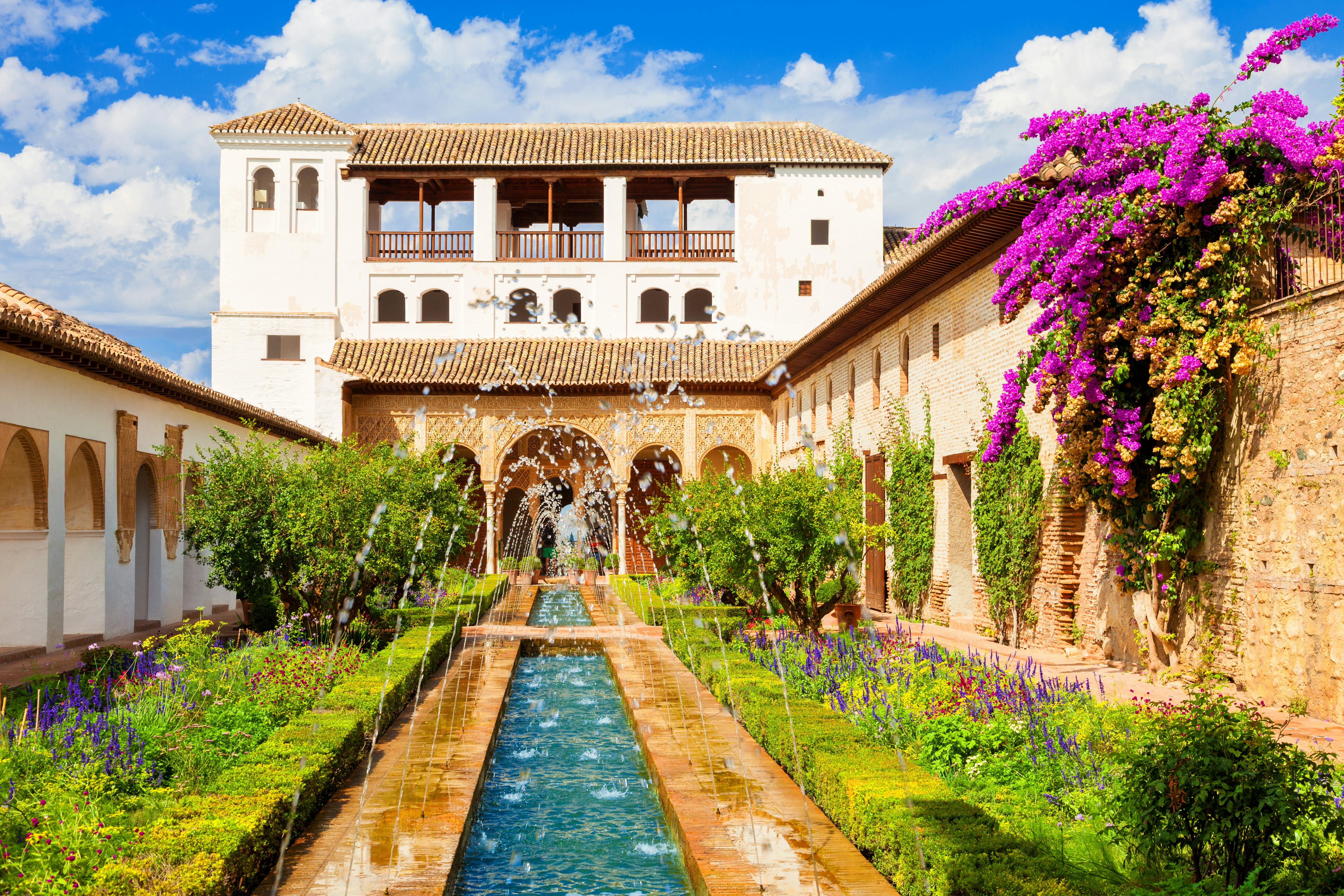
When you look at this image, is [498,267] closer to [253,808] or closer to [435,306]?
[435,306]

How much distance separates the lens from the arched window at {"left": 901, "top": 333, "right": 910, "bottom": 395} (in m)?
16.5

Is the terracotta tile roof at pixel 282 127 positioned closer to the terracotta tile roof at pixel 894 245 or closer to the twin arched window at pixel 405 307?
the twin arched window at pixel 405 307

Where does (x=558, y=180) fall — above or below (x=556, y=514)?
above

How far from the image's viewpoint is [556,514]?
106ft

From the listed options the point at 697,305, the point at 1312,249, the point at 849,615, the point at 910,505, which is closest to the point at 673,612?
the point at 849,615

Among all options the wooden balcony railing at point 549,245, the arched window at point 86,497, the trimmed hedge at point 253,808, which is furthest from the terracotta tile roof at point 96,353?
the wooden balcony railing at point 549,245

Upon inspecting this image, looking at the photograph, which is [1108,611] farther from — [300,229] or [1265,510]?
[300,229]

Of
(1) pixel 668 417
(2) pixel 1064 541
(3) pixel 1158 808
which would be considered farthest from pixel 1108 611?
(1) pixel 668 417

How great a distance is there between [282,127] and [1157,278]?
980 inches

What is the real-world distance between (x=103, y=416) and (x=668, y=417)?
620 inches

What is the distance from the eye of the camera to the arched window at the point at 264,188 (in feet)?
93.0

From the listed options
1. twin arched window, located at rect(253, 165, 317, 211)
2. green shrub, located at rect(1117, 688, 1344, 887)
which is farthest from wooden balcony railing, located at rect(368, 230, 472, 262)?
green shrub, located at rect(1117, 688, 1344, 887)

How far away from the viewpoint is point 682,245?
28.6 m

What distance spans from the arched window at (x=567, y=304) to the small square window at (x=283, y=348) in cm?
673
